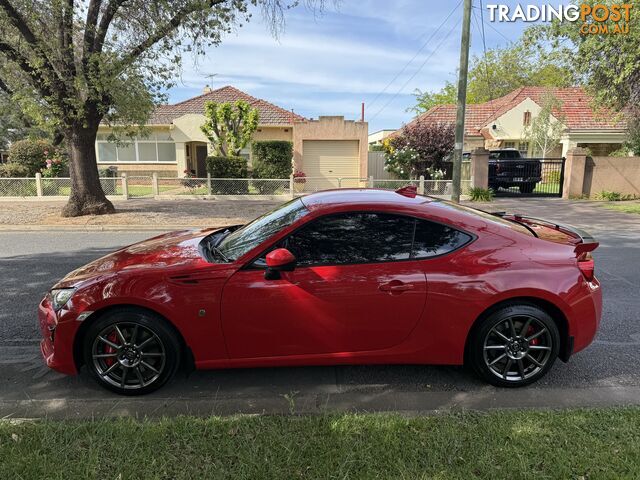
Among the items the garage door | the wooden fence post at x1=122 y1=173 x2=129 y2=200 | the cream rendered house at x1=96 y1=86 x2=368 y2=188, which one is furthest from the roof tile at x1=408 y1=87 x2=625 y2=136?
the wooden fence post at x1=122 y1=173 x2=129 y2=200

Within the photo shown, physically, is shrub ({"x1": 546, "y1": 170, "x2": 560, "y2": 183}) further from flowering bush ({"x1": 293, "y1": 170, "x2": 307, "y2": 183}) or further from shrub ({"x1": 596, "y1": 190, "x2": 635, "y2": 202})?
flowering bush ({"x1": 293, "y1": 170, "x2": 307, "y2": 183})

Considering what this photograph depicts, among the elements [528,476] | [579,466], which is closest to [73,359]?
[528,476]

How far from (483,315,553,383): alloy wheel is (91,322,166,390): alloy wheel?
95.0 inches

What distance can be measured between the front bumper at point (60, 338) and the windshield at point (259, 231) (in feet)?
3.88

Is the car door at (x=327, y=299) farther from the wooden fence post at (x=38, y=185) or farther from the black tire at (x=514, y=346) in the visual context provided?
the wooden fence post at (x=38, y=185)

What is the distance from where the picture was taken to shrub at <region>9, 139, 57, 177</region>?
2042 cm

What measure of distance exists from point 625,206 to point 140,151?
23853mm

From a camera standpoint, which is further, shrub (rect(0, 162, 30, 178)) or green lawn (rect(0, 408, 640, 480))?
shrub (rect(0, 162, 30, 178))

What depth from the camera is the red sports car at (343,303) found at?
322 cm

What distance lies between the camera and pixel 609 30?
14492mm

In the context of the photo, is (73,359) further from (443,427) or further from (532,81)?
(532,81)

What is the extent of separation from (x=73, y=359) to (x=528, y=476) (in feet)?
9.98

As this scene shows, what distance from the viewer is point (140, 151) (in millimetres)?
26609

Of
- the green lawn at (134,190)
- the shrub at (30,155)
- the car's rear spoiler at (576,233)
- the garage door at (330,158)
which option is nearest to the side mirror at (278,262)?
the car's rear spoiler at (576,233)
